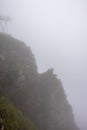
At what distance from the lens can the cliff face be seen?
11256 centimetres

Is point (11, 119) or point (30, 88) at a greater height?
point (30, 88)

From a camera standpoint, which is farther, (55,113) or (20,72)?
(55,113)

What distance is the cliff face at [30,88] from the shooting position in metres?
113

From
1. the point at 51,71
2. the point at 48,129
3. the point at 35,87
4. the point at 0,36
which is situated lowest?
the point at 48,129

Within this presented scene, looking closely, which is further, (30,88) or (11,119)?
(30,88)

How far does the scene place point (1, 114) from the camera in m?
80.2

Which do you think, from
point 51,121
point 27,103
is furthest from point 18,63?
point 51,121

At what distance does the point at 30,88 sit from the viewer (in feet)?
385

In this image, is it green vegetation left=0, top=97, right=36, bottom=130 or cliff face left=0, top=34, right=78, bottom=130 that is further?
cliff face left=0, top=34, right=78, bottom=130

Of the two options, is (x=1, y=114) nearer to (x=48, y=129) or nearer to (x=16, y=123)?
(x=16, y=123)

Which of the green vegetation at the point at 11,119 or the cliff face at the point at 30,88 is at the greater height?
the cliff face at the point at 30,88

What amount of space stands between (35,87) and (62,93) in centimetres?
1593

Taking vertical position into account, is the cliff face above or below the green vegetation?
above

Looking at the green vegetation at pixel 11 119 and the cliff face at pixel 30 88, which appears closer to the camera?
the green vegetation at pixel 11 119
